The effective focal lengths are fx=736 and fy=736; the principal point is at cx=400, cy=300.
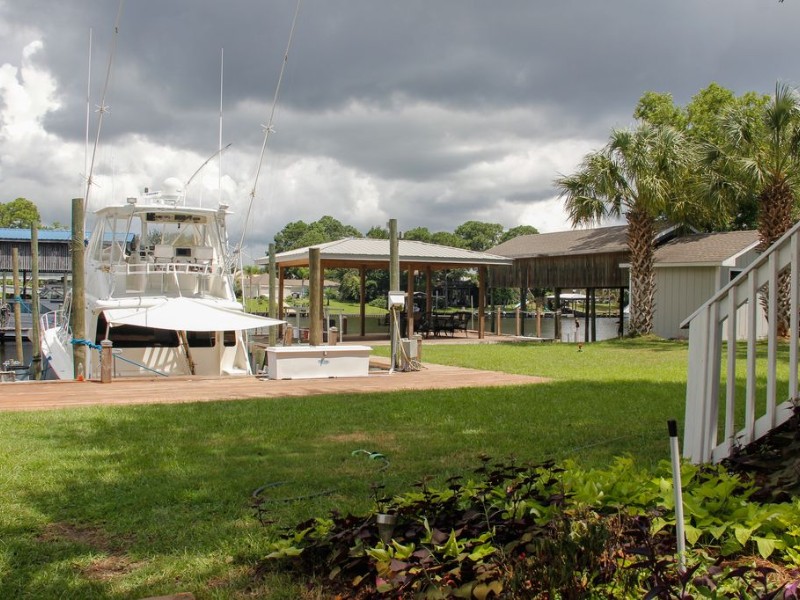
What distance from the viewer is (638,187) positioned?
23.6 meters

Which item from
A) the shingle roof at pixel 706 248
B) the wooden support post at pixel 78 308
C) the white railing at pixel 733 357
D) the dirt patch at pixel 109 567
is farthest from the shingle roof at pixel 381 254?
the dirt patch at pixel 109 567

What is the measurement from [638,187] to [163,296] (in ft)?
50.1

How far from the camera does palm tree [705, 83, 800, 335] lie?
20.5 meters

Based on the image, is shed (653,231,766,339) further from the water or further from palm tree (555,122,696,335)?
the water

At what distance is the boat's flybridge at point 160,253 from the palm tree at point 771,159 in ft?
48.3

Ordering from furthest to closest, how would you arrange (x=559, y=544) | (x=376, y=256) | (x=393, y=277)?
(x=376, y=256)
(x=393, y=277)
(x=559, y=544)

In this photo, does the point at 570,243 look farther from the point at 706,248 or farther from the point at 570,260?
the point at 706,248

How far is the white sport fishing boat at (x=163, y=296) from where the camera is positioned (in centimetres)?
1478

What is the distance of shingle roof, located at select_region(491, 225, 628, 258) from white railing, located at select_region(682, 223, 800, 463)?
22804 millimetres

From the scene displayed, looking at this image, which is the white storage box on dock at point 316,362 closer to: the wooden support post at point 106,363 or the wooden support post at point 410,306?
the wooden support post at point 106,363

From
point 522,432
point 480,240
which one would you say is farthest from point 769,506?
point 480,240

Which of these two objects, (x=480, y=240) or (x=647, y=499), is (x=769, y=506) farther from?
(x=480, y=240)

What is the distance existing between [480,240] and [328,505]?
112883 mm

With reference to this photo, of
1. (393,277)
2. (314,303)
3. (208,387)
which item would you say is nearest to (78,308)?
(208,387)
